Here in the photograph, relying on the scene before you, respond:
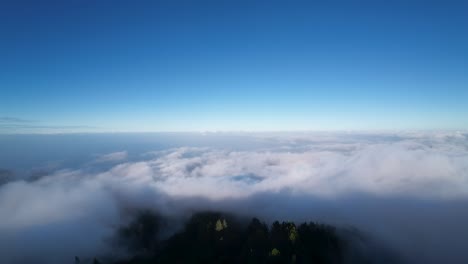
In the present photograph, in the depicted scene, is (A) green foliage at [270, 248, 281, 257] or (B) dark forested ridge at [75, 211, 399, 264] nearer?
(A) green foliage at [270, 248, 281, 257]

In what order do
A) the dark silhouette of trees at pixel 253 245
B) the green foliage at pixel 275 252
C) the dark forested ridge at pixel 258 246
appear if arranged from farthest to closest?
1. the dark forested ridge at pixel 258 246
2. the dark silhouette of trees at pixel 253 245
3. the green foliage at pixel 275 252

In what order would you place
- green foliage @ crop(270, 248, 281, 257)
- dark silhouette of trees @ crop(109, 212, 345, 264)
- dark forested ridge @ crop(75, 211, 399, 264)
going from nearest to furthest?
green foliage @ crop(270, 248, 281, 257) → dark silhouette of trees @ crop(109, 212, 345, 264) → dark forested ridge @ crop(75, 211, 399, 264)

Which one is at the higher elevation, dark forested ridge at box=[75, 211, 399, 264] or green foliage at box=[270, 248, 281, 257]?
green foliage at box=[270, 248, 281, 257]

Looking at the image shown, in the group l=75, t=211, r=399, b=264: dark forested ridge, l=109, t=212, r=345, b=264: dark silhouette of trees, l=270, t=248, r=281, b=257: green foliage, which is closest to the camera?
l=270, t=248, r=281, b=257: green foliage

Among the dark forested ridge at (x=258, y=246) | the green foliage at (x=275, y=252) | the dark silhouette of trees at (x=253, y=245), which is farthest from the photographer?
the dark forested ridge at (x=258, y=246)

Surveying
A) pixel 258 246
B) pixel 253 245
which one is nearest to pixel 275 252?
pixel 258 246

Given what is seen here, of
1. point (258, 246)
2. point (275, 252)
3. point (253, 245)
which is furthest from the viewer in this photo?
point (253, 245)

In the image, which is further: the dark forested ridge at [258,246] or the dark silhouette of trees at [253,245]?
the dark forested ridge at [258,246]

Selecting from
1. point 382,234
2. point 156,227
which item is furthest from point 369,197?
point 156,227

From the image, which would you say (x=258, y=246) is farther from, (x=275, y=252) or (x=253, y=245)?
(x=275, y=252)

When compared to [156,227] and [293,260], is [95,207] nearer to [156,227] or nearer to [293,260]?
[156,227]

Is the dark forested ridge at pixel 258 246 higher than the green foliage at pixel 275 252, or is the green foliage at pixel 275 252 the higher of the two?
the green foliage at pixel 275 252
